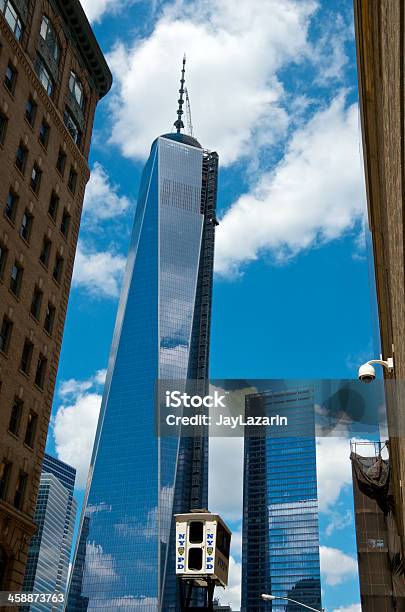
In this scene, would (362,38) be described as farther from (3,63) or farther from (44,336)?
(44,336)

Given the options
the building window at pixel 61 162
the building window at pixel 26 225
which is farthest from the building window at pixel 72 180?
the building window at pixel 26 225

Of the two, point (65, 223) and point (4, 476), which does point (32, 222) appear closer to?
point (65, 223)

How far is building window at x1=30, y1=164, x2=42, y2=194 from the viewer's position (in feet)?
129

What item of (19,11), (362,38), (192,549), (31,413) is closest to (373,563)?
(31,413)

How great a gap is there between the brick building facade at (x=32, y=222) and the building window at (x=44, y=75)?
0.07m

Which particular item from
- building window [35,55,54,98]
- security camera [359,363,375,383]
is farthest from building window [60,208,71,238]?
security camera [359,363,375,383]

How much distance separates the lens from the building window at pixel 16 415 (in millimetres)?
34906

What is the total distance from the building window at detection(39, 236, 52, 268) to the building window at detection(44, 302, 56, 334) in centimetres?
242

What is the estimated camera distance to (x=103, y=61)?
165 feet

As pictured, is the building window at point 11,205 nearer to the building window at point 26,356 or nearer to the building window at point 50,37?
the building window at point 26,356

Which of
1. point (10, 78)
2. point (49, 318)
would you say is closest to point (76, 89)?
point (10, 78)

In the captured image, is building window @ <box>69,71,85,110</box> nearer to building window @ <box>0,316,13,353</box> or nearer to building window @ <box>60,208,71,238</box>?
building window @ <box>60,208,71,238</box>

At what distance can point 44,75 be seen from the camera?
42188 mm

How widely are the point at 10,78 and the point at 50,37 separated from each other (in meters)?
7.74
